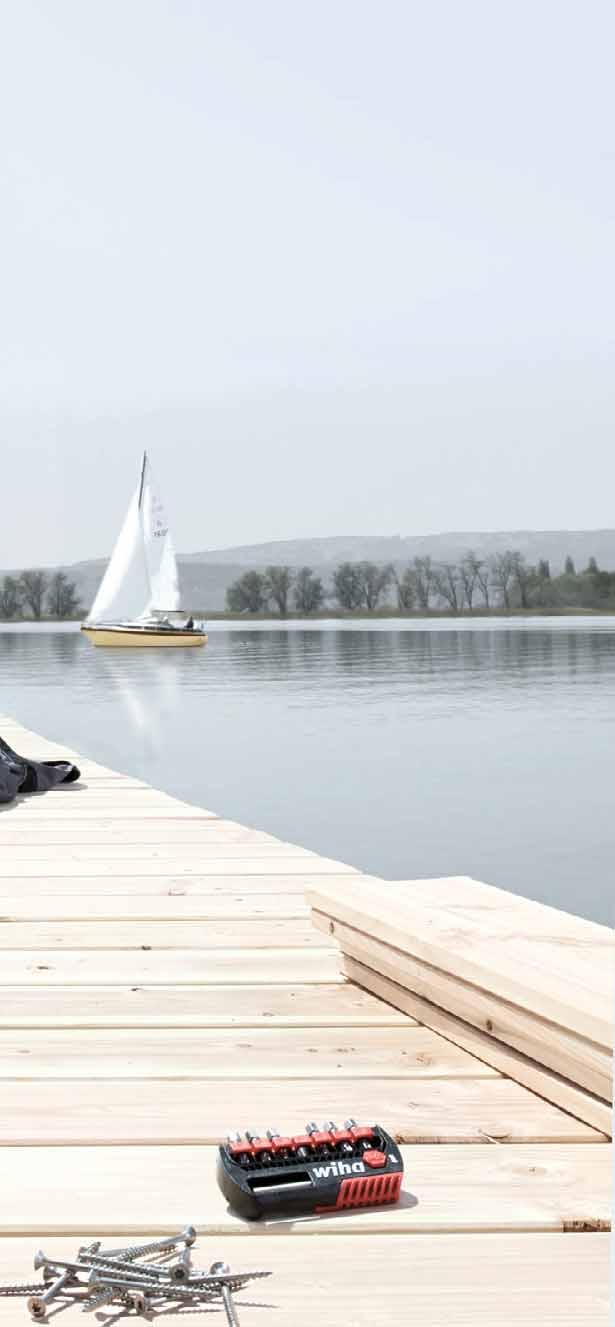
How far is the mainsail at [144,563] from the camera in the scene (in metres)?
A: 34.3

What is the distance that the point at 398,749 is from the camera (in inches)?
518

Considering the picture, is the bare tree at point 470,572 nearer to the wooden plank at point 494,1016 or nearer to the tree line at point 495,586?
the tree line at point 495,586

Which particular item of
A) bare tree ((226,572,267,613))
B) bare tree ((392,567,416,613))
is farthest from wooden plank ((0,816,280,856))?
bare tree ((226,572,267,613))

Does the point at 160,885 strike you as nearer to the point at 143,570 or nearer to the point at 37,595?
the point at 37,595

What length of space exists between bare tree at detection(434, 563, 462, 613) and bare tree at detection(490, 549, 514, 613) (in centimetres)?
44

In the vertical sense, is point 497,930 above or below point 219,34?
below

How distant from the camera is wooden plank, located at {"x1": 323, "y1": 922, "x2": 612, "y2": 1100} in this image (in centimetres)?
144

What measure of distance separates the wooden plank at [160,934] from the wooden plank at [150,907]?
0.09 ft

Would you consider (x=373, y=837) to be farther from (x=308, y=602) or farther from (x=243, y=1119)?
(x=308, y=602)

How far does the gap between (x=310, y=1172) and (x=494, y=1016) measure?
18.3 inches

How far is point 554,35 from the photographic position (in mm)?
770

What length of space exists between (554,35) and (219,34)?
1.69ft

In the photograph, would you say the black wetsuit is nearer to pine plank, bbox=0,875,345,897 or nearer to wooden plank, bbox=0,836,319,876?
wooden plank, bbox=0,836,319,876

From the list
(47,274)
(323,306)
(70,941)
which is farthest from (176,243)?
(70,941)
